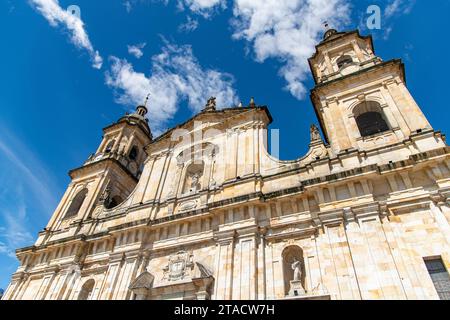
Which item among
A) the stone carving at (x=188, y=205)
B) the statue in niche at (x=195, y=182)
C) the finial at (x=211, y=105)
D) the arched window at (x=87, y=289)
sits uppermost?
the finial at (x=211, y=105)

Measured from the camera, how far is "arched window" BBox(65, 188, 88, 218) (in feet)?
68.5

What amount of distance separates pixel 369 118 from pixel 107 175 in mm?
16716

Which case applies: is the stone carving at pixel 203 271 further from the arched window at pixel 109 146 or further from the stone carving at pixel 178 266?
the arched window at pixel 109 146

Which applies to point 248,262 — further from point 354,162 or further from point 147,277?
point 354,162

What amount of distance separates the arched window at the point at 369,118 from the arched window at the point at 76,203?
58.9 feet

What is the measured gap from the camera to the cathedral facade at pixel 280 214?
10.2 meters

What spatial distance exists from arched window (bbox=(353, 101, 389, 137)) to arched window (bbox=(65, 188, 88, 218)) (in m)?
Answer: 17.9

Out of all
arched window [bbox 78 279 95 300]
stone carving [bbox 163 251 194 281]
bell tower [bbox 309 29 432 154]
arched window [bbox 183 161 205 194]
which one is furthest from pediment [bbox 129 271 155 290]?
bell tower [bbox 309 29 432 154]

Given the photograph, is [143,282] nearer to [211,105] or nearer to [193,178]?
[193,178]

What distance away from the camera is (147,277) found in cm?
1359

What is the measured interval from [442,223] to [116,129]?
74.3 ft

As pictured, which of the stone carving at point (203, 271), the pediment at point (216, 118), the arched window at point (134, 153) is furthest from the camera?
the arched window at point (134, 153)

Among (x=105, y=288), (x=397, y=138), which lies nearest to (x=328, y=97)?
(x=397, y=138)

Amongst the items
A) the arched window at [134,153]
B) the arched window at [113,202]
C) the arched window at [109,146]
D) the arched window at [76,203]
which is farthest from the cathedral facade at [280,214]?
the arched window at [134,153]
